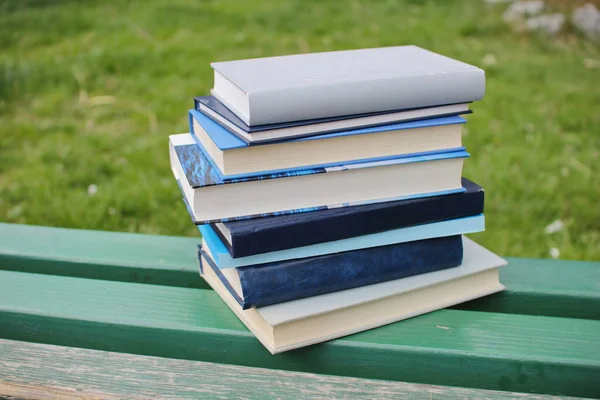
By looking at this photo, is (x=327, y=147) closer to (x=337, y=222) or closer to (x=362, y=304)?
(x=337, y=222)

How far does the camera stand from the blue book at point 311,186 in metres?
1.15

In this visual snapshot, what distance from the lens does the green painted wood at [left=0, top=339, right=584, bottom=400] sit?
3.44 ft

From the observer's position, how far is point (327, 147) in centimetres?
118

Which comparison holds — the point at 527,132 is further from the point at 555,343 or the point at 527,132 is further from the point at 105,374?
the point at 105,374

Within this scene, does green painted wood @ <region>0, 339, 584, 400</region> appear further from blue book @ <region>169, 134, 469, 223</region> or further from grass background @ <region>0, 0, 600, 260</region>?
grass background @ <region>0, 0, 600, 260</region>

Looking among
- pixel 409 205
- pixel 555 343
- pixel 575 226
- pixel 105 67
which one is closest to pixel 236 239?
pixel 409 205

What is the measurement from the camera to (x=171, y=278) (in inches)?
56.5

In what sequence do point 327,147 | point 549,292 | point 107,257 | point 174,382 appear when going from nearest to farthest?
point 174,382, point 327,147, point 549,292, point 107,257

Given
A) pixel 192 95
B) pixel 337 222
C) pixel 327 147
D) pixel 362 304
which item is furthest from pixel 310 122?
pixel 192 95

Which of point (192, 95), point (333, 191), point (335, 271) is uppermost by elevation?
point (333, 191)

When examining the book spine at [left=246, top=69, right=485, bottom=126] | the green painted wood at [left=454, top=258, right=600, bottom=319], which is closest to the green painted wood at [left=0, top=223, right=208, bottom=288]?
the book spine at [left=246, top=69, right=485, bottom=126]

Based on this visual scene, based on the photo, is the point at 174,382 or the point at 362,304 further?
the point at 362,304

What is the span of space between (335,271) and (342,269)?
0.01 metres

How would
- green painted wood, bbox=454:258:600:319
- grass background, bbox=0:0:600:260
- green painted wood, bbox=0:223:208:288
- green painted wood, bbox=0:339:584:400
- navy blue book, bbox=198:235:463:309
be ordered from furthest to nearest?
grass background, bbox=0:0:600:260 → green painted wood, bbox=0:223:208:288 → green painted wood, bbox=454:258:600:319 → navy blue book, bbox=198:235:463:309 → green painted wood, bbox=0:339:584:400
